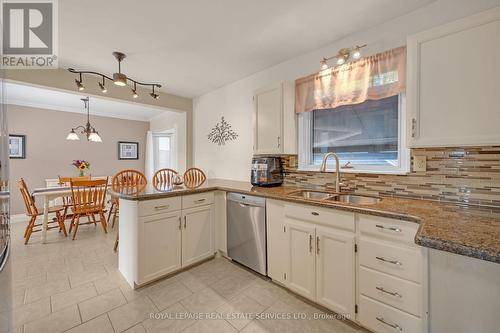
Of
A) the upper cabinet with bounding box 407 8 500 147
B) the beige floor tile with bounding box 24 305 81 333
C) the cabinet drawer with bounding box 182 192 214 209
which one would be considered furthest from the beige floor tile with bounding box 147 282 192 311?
the upper cabinet with bounding box 407 8 500 147

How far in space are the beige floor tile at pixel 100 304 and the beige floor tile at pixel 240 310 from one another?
855 mm

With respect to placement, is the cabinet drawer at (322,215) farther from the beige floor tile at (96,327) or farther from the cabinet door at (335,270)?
the beige floor tile at (96,327)

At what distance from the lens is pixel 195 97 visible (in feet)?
13.0

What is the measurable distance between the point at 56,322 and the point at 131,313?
19.5 inches

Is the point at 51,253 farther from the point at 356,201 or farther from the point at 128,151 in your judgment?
the point at 356,201

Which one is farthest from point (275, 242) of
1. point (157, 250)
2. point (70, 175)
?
point (70, 175)

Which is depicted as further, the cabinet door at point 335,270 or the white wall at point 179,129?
the white wall at point 179,129

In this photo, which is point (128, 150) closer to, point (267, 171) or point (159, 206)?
point (159, 206)

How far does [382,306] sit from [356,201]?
0.82 metres

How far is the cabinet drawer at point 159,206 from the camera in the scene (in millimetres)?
1871

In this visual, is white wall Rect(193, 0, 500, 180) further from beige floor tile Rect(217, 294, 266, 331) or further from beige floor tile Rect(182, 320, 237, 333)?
beige floor tile Rect(182, 320, 237, 333)

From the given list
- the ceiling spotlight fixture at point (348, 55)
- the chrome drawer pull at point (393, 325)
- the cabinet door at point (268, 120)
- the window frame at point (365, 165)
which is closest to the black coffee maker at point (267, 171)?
the cabinet door at point (268, 120)

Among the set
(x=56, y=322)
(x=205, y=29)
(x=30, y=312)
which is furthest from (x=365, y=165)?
(x=30, y=312)

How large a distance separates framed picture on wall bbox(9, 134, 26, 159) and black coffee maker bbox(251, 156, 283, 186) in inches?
185
